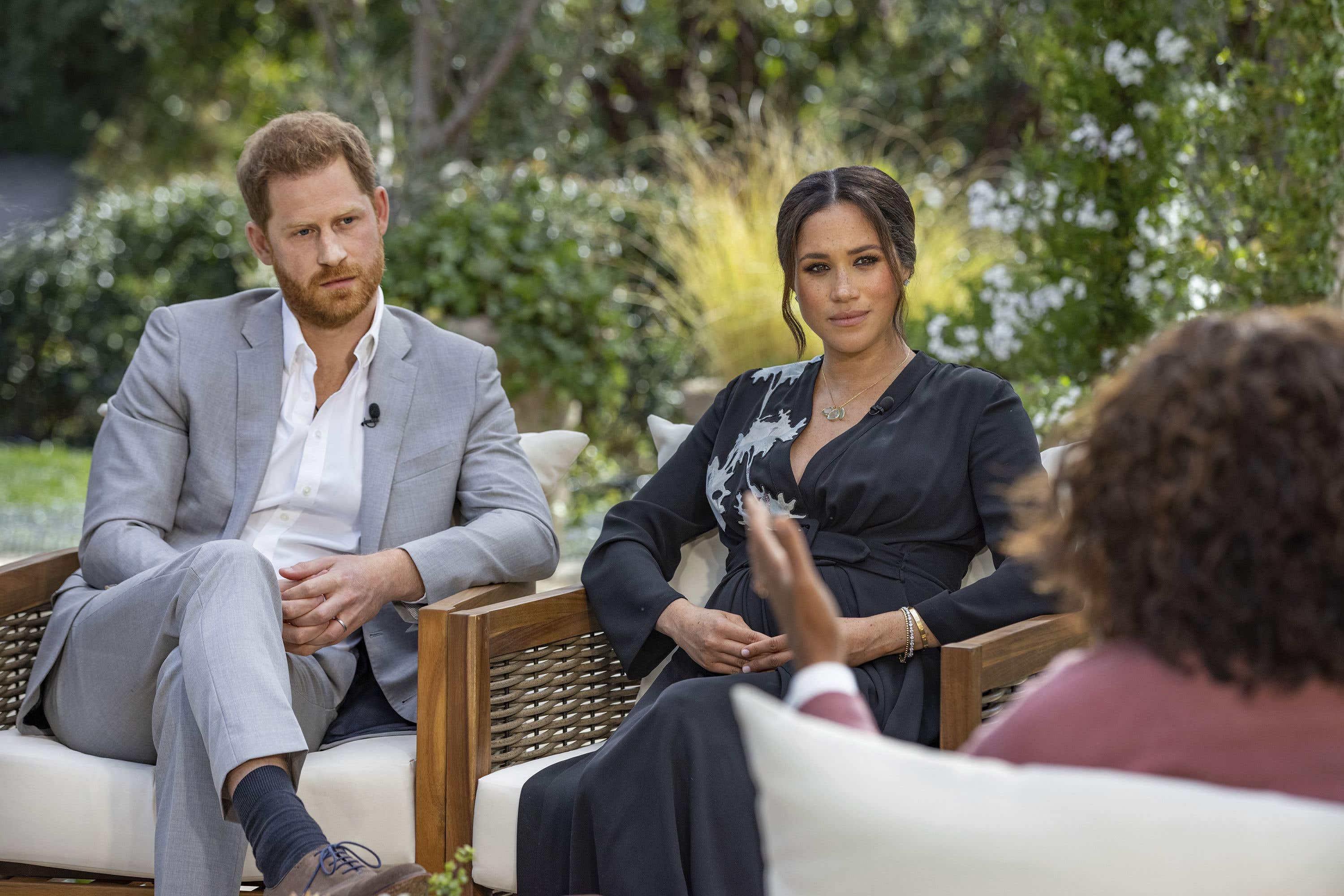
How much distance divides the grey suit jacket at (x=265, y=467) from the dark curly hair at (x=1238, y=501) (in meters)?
1.56

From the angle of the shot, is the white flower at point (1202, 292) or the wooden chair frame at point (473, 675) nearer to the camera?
the wooden chair frame at point (473, 675)

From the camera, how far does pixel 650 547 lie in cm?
250

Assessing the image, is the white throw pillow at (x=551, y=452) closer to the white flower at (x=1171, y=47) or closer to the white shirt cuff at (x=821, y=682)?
the white shirt cuff at (x=821, y=682)

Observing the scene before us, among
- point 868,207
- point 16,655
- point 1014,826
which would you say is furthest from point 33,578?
point 1014,826

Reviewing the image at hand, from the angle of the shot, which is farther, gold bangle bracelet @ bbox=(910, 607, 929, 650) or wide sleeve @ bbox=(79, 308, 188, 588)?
wide sleeve @ bbox=(79, 308, 188, 588)

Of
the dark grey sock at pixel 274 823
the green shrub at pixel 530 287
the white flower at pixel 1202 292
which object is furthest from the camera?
the green shrub at pixel 530 287

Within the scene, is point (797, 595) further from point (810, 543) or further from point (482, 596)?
point (482, 596)

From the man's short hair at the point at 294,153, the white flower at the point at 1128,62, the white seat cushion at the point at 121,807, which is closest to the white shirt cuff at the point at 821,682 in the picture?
the white seat cushion at the point at 121,807

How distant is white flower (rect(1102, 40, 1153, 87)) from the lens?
3.98m

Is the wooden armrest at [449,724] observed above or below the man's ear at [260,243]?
below

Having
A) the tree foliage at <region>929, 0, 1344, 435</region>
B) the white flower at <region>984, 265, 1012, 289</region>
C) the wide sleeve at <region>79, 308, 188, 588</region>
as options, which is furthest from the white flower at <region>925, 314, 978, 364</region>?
the wide sleeve at <region>79, 308, 188, 588</region>

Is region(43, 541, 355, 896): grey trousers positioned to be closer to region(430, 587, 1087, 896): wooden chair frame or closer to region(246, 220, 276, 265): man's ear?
region(430, 587, 1087, 896): wooden chair frame

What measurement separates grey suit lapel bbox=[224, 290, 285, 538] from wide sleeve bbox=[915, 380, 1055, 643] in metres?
1.27

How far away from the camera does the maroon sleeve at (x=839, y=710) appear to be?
44.3 inches
